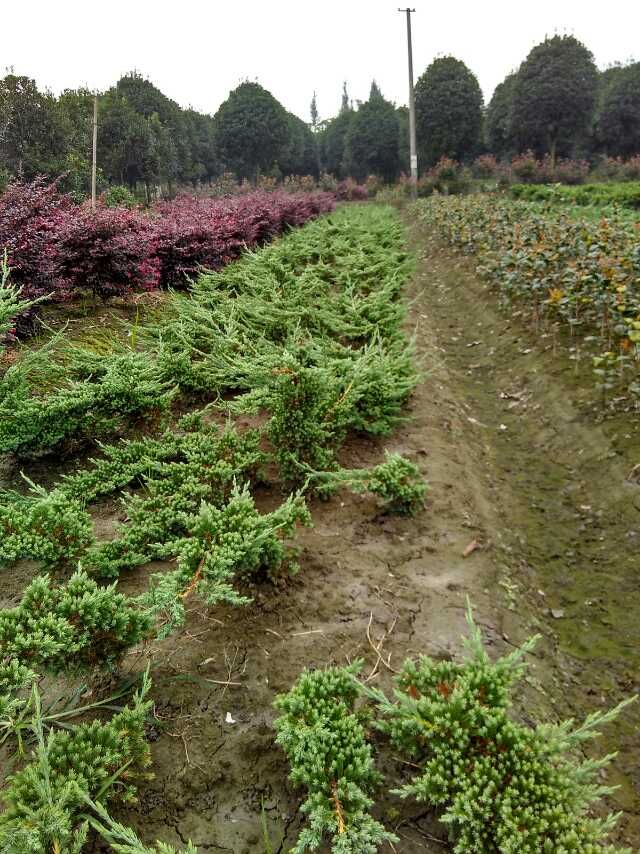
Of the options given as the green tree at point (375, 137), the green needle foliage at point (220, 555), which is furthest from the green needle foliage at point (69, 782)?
the green tree at point (375, 137)

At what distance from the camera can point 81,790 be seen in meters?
1.40

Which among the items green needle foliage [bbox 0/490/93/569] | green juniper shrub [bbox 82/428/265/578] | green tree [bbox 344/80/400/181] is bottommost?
green juniper shrub [bbox 82/428/265/578]

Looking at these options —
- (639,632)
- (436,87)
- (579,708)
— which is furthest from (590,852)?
(436,87)

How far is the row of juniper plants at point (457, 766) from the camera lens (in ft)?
4.57

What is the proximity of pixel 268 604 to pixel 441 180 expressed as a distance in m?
31.1

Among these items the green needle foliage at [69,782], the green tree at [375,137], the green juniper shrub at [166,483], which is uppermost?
the green tree at [375,137]

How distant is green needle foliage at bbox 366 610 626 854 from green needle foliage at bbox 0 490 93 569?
4.38 feet

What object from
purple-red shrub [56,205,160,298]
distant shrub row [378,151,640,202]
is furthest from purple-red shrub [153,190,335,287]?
distant shrub row [378,151,640,202]

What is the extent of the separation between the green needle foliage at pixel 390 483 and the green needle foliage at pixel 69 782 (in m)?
1.50

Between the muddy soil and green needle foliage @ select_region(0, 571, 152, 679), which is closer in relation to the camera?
green needle foliage @ select_region(0, 571, 152, 679)

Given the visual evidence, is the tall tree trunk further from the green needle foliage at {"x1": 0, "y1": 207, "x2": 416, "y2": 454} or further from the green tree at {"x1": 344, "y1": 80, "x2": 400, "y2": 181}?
the green needle foliage at {"x1": 0, "y1": 207, "x2": 416, "y2": 454}

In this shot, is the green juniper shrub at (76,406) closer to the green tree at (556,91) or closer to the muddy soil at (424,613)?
the muddy soil at (424,613)

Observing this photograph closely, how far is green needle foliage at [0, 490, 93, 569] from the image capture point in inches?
81.7

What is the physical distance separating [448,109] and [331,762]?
121 ft
